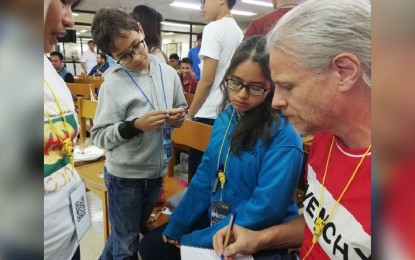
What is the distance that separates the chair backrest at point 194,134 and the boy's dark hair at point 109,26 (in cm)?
50

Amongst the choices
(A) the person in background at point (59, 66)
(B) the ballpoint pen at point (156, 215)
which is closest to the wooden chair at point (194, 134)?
(B) the ballpoint pen at point (156, 215)

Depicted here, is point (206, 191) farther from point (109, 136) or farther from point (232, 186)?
point (109, 136)

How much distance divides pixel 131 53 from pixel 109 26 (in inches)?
4.6

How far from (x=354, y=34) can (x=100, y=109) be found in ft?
2.99

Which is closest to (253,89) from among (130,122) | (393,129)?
(130,122)

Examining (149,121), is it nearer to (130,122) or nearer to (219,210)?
(130,122)

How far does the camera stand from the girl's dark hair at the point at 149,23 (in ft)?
4.55

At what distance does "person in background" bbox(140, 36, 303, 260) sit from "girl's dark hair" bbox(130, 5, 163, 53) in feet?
1.85

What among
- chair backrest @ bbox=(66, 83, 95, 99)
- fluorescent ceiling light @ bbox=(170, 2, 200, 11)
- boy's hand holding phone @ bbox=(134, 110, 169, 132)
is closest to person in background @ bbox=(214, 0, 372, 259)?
boy's hand holding phone @ bbox=(134, 110, 169, 132)

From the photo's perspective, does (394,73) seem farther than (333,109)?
No

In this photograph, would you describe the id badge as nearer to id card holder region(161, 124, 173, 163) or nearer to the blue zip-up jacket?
the blue zip-up jacket

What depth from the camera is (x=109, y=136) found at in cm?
110

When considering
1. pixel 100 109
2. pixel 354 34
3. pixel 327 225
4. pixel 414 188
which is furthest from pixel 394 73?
pixel 100 109

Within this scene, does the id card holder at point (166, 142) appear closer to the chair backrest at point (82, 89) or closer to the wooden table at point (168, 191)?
the wooden table at point (168, 191)
